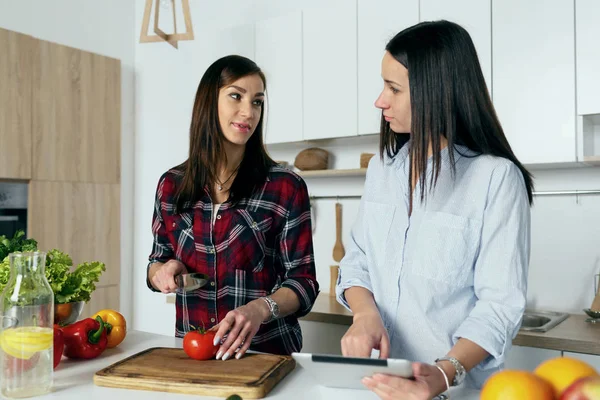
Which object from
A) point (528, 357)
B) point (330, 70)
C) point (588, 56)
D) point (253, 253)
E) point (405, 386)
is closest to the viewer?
point (405, 386)

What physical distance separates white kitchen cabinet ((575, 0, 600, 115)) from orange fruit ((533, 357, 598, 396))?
1.85 metres

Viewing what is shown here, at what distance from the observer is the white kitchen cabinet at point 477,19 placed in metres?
2.62

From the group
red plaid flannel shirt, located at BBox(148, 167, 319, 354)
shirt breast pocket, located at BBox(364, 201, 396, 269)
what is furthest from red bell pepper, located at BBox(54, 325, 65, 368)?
shirt breast pocket, located at BBox(364, 201, 396, 269)

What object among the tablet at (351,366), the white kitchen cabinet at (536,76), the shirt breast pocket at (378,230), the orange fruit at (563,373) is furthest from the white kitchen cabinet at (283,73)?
the orange fruit at (563,373)

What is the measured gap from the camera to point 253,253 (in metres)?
1.82

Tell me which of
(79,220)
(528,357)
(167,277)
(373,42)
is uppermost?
(373,42)

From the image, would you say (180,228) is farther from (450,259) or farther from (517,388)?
(517,388)

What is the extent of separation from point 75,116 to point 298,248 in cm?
249

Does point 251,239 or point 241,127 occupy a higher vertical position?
point 241,127

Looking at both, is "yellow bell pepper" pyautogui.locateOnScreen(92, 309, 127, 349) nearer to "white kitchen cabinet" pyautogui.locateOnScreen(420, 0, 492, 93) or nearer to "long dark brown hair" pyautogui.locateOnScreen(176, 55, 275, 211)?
"long dark brown hair" pyautogui.locateOnScreen(176, 55, 275, 211)

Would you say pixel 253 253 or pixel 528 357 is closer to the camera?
pixel 253 253

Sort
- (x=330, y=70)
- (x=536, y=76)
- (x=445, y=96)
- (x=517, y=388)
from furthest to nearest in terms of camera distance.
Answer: (x=330, y=70) → (x=536, y=76) → (x=445, y=96) → (x=517, y=388)

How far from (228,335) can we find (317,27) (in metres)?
2.13

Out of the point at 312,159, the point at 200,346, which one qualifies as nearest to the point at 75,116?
the point at 312,159
